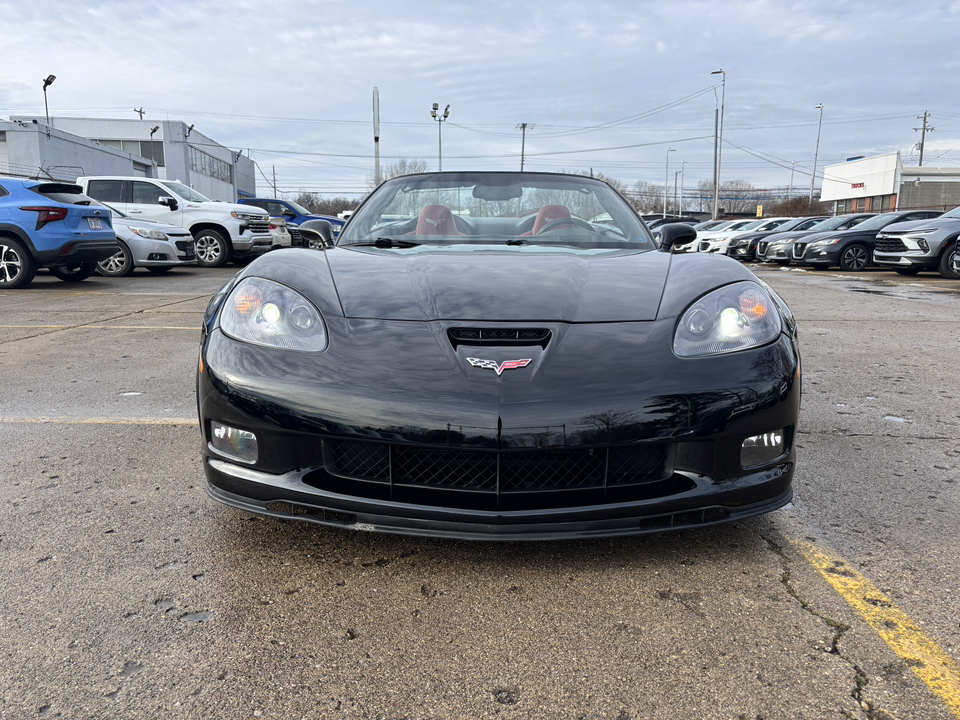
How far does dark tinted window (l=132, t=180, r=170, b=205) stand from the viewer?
14273mm

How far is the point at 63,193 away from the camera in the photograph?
10.3 meters

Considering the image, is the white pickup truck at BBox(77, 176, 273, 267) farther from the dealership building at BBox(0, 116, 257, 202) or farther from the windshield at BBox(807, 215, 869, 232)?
the dealership building at BBox(0, 116, 257, 202)

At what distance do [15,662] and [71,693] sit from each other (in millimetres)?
219

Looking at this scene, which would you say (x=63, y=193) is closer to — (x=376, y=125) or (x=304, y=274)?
(x=304, y=274)

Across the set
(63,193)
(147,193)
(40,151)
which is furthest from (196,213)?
(40,151)

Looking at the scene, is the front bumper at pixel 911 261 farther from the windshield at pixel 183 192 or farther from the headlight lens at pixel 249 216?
the windshield at pixel 183 192

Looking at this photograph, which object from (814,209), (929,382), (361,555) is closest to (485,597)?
(361,555)

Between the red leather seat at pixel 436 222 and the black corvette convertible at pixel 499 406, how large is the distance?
111cm

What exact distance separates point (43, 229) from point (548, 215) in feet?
29.3

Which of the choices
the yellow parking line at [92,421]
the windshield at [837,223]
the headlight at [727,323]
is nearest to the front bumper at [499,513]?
the headlight at [727,323]

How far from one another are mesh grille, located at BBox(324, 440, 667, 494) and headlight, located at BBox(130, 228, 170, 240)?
12.1m

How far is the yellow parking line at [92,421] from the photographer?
11.8ft

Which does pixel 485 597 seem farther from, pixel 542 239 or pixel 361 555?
pixel 542 239

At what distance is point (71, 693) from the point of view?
1559mm
